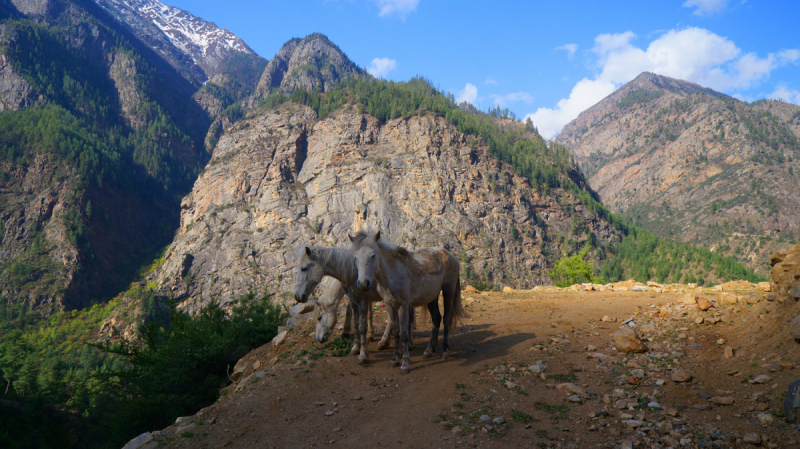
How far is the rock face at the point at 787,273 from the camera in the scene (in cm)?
786

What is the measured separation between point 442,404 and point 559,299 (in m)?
13.2

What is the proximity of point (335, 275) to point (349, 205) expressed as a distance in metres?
121

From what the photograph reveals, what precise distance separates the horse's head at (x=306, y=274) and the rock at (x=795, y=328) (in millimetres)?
9450

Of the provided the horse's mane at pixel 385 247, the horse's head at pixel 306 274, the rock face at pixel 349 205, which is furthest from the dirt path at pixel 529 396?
the rock face at pixel 349 205

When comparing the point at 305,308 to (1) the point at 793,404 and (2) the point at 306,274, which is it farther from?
(1) the point at 793,404

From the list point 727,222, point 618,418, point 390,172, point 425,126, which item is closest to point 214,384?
point 618,418

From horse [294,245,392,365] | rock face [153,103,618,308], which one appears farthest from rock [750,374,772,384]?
rock face [153,103,618,308]

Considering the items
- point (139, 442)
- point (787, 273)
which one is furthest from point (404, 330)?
point (787, 273)

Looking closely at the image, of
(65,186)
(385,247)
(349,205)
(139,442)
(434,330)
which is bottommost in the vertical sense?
(139,442)

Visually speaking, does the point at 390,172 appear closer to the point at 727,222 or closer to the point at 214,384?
the point at 214,384

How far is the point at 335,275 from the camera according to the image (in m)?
9.44

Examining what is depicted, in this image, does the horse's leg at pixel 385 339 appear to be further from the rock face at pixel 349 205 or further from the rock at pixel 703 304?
the rock face at pixel 349 205

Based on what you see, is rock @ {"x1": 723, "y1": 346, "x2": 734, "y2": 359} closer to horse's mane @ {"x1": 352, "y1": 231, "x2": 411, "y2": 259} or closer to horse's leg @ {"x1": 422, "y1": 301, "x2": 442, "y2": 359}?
horse's leg @ {"x1": 422, "y1": 301, "x2": 442, "y2": 359}

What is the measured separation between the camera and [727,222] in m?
152
